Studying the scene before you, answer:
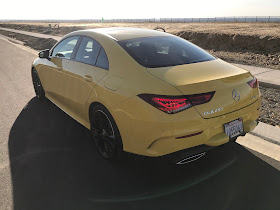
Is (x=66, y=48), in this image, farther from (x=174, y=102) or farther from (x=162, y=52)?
(x=174, y=102)

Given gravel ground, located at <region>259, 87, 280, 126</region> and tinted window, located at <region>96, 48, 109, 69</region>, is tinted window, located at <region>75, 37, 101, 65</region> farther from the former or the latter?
gravel ground, located at <region>259, 87, 280, 126</region>

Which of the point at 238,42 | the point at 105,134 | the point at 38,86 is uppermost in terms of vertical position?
the point at 238,42

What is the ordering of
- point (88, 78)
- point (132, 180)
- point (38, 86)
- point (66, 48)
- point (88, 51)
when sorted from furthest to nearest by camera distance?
1. point (38, 86)
2. point (66, 48)
3. point (88, 51)
4. point (88, 78)
5. point (132, 180)

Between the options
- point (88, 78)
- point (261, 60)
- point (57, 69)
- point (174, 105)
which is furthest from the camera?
point (261, 60)

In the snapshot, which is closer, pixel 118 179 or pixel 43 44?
pixel 118 179

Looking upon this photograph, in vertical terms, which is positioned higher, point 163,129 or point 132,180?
point 163,129

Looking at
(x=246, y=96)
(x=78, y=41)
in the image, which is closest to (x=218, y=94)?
(x=246, y=96)

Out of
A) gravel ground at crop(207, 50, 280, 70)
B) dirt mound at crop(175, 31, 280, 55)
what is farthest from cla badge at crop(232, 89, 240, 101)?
dirt mound at crop(175, 31, 280, 55)

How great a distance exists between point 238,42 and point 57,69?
11.1 meters

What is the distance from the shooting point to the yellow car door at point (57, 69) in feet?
14.4

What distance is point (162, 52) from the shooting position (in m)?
3.48

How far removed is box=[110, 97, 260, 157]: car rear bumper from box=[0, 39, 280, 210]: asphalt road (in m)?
0.24

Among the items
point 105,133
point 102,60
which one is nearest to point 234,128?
point 105,133

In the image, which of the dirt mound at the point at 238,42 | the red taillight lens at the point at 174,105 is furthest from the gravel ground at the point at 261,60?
the red taillight lens at the point at 174,105
